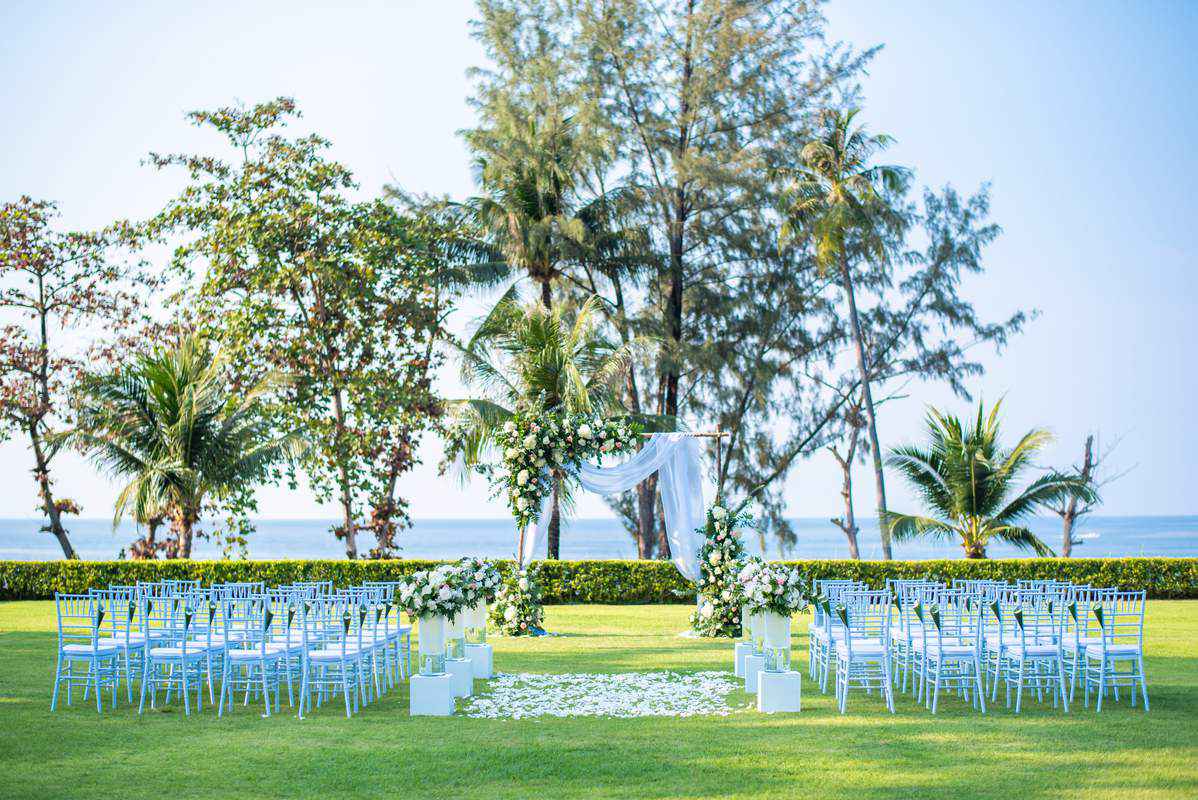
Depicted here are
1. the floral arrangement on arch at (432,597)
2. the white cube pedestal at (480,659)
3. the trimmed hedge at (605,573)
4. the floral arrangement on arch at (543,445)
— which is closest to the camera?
the floral arrangement on arch at (432,597)

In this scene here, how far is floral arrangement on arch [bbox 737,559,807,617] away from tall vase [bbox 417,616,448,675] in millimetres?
2569

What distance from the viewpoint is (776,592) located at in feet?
28.8

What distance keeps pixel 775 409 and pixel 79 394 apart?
14707 mm

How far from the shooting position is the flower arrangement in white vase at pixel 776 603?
877 centimetres

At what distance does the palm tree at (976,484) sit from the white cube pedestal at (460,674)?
37.8 feet

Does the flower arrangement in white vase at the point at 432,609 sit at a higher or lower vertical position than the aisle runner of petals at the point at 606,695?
higher

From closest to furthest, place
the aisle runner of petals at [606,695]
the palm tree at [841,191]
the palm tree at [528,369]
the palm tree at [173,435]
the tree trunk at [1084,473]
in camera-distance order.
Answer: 1. the aisle runner of petals at [606,695]
2. the palm tree at [528,369]
3. the palm tree at [173,435]
4. the palm tree at [841,191]
5. the tree trunk at [1084,473]

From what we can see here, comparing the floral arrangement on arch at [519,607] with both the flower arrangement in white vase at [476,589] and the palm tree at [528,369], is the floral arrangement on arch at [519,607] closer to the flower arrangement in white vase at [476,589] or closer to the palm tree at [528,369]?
the flower arrangement in white vase at [476,589]

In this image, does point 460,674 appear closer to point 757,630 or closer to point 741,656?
point 757,630

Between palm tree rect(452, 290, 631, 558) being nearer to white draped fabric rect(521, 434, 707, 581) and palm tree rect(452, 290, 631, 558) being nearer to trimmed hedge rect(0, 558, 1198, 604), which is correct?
trimmed hedge rect(0, 558, 1198, 604)

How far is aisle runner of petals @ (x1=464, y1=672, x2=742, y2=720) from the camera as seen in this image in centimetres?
857

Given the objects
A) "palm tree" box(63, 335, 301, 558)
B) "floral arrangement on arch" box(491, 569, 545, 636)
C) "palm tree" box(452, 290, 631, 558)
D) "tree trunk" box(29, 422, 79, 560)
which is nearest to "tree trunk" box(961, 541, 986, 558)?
"palm tree" box(452, 290, 631, 558)

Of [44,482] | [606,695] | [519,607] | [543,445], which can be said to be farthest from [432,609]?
[44,482]

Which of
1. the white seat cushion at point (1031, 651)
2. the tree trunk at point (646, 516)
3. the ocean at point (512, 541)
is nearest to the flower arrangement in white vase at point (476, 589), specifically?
the white seat cushion at point (1031, 651)
